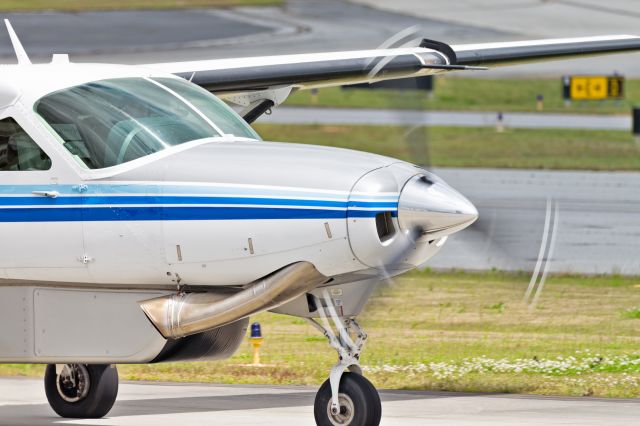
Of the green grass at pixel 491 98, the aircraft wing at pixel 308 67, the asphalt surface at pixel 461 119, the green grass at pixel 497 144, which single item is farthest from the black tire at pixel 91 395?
the green grass at pixel 491 98

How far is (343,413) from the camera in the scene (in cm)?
981

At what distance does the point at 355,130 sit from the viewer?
1753 inches

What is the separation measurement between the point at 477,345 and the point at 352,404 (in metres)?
6.05

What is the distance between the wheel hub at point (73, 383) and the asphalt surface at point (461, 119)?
3317 cm

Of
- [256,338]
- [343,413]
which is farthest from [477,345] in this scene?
[343,413]

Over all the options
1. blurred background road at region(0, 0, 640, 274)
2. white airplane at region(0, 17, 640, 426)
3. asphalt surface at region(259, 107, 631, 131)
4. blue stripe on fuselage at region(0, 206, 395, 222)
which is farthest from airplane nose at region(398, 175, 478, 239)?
asphalt surface at region(259, 107, 631, 131)

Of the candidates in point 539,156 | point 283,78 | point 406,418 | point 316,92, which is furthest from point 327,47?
point 406,418

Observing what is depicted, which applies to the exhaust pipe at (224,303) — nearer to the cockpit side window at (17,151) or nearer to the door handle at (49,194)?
the door handle at (49,194)

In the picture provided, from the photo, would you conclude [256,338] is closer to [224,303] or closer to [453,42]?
[224,303]

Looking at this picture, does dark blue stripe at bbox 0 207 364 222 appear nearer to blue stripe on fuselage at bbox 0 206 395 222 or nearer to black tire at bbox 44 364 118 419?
blue stripe on fuselage at bbox 0 206 395 222

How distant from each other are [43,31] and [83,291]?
180 feet

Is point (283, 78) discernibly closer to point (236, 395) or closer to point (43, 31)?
point (236, 395)

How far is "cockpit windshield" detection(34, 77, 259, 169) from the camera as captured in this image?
10.0m

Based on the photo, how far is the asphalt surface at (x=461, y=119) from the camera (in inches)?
1823
